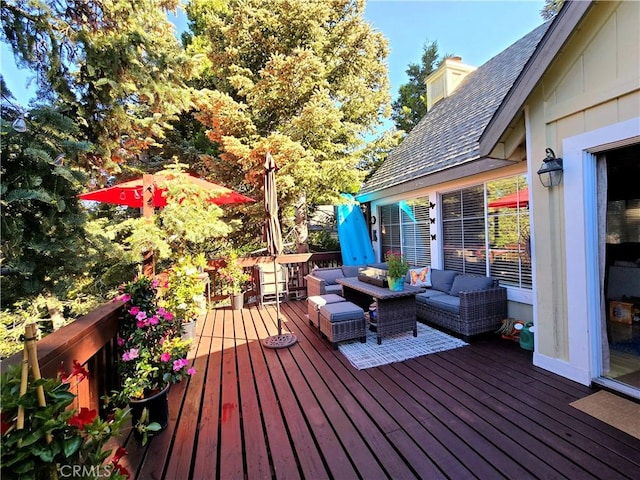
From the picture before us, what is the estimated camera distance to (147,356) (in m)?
2.47

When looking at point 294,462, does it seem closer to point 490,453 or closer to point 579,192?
point 490,453

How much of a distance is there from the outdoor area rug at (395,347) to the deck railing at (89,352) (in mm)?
2475

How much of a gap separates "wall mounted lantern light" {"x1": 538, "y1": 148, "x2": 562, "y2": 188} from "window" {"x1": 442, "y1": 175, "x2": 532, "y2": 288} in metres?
0.93

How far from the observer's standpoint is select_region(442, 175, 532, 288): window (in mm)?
4293

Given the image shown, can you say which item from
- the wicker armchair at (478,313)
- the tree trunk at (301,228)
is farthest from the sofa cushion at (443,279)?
the tree trunk at (301,228)

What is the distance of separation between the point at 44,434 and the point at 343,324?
334 centimetres

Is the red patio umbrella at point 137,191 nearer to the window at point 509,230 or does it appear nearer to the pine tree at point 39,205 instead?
the pine tree at point 39,205

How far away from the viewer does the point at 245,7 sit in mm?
7273

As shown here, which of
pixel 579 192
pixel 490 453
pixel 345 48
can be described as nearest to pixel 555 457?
pixel 490 453

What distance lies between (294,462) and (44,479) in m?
1.49

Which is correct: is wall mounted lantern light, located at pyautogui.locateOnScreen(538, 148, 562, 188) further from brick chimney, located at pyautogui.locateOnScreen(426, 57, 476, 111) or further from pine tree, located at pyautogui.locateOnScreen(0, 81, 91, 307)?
brick chimney, located at pyautogui.locateOnScreen(426, 57, 476, 111)

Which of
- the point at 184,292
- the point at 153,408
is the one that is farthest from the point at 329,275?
the point at 153,408

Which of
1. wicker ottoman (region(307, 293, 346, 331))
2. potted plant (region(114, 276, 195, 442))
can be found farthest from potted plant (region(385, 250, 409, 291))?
potted plant (region(114, 276, 195, 442))

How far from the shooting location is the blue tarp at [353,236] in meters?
7.98
